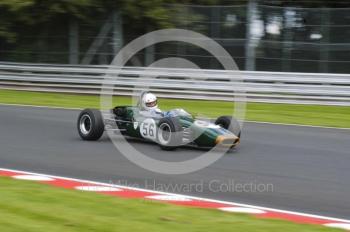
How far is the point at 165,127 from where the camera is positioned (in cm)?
955

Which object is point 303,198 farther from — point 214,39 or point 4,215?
point 214,39

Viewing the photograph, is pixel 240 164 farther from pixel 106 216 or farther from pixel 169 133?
pixel 106 216

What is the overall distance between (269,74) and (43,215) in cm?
1230

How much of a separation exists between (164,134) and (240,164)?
1426 mm

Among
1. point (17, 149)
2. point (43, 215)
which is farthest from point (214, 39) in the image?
point (43, 215)

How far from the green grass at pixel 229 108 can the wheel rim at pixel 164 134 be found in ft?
15.5

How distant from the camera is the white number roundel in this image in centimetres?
979

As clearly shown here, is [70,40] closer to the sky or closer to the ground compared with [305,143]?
closer to the sky

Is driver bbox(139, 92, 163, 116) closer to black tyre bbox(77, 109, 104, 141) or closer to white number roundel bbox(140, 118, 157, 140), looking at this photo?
white number roundel bbox(140, 118, 157, 140)

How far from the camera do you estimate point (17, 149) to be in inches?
386

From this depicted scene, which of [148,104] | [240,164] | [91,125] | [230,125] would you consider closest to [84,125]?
[91,125]

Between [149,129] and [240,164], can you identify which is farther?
[149,129]

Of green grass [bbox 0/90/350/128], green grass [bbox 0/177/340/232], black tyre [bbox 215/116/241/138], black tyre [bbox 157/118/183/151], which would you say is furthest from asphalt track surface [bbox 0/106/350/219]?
green grass [bbox 0/90/350/128]

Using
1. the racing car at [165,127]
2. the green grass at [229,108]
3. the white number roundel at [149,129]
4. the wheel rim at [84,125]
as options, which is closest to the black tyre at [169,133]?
the racing car at [165,127]
